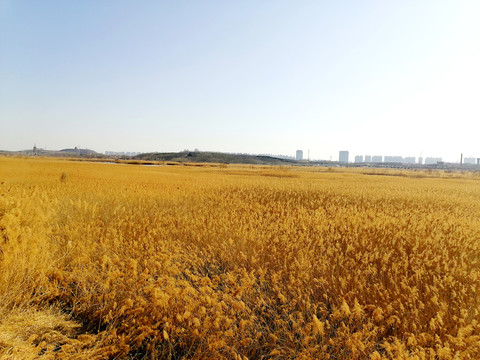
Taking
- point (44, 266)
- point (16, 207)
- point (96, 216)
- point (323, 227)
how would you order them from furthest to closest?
point (96, 216), point (323, 227), point (16, 207), point (44, 266)

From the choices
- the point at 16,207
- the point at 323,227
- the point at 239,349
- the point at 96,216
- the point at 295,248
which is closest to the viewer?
the point at 239,349

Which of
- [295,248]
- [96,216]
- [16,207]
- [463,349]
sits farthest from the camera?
[96,216]

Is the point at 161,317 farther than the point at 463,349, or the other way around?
the point at 161,317

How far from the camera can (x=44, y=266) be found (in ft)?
14.3

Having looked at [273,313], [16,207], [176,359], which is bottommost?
[176,359]

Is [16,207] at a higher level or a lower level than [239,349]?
higher

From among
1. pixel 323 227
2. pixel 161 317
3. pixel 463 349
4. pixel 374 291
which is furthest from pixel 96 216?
pixel 463 349

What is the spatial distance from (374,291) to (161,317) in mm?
2840

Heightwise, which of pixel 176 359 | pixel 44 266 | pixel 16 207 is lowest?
pixel 176 359

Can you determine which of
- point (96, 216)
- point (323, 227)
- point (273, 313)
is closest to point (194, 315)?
point (273, 313)

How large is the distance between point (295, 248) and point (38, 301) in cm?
412

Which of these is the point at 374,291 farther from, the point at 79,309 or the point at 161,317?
the point at 79,309

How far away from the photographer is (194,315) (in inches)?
138

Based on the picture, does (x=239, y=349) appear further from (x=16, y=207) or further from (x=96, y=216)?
(x=96, y=216)
